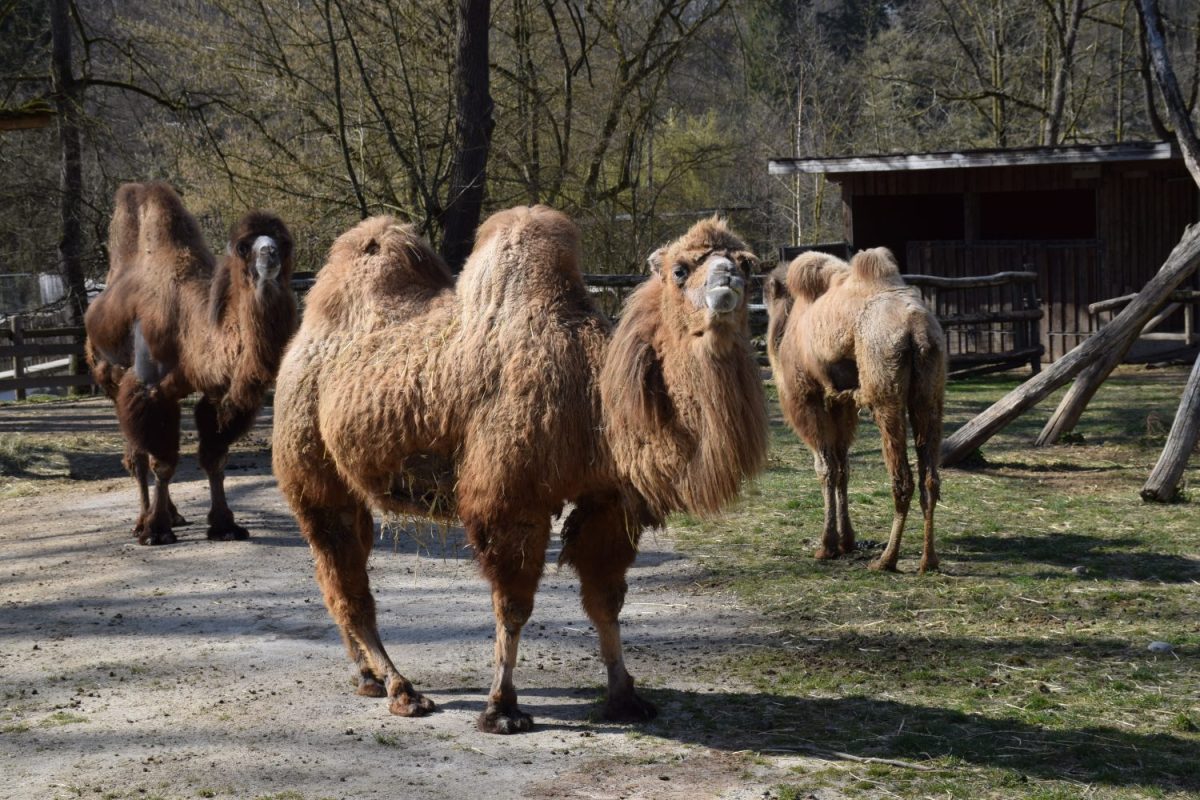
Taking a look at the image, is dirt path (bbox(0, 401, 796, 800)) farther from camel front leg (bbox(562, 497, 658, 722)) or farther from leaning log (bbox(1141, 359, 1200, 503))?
leaning log (bbox(1141, 359, 1200, 503))

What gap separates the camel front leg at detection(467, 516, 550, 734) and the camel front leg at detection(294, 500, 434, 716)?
2.05 feet

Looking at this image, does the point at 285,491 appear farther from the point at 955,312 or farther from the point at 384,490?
the point at 955,312

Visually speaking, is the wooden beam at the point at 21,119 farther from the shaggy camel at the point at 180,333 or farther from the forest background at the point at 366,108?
the shaggy camel at the point at 180,333

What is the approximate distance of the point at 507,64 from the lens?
60.4 ft

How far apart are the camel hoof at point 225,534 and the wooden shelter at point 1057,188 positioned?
13.0 m

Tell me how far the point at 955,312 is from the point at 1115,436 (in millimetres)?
7992

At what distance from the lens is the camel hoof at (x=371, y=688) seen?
5.36m

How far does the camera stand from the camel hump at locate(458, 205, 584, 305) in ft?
16.1

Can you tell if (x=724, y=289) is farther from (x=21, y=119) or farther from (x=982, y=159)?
(x=982, y=159)

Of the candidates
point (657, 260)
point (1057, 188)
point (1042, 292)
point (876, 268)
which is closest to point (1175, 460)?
point (876, 268)

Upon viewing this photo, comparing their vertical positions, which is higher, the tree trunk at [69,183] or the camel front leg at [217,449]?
the tree trunk at [69,183]

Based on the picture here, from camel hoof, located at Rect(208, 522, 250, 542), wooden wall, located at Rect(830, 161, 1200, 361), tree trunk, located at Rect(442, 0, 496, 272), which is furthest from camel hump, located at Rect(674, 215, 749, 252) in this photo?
wooden wall, located at Rect(830, 161, 1200, 361)

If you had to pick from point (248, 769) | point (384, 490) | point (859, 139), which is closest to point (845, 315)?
point (384, 490)

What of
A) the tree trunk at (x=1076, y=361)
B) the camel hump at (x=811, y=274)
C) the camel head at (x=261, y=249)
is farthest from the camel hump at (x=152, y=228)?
the tree trunk at (x=1076, y=361)
